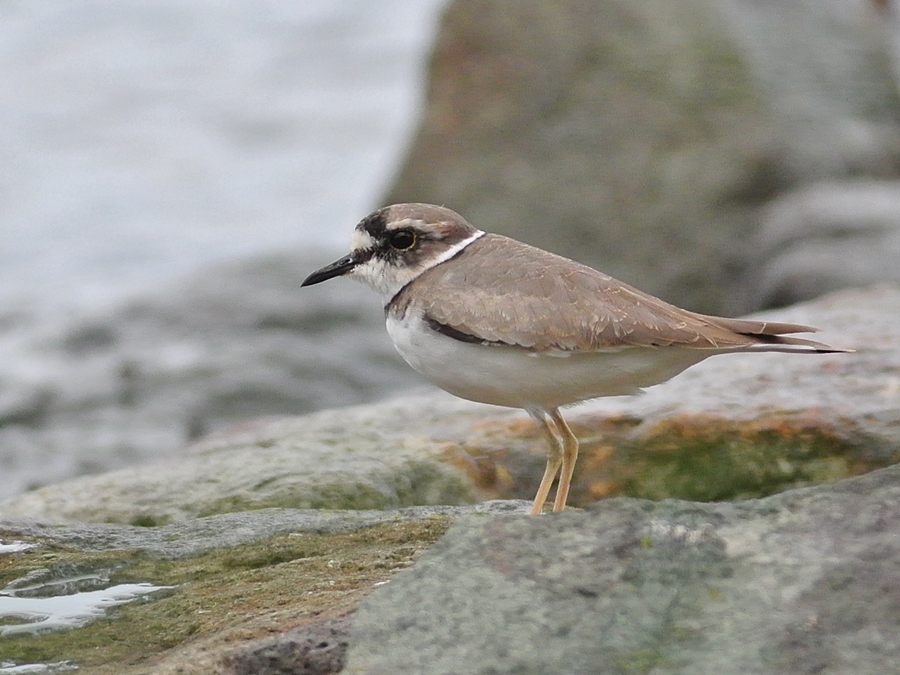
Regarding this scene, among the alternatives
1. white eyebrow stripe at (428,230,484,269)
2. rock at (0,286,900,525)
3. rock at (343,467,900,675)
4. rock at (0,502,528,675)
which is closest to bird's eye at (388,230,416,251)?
white eyebrow stripe at (428,230,484,269)

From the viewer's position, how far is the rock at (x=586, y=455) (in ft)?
21.4

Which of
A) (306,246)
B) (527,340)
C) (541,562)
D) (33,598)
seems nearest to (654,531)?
(541,562)

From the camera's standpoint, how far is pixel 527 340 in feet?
16.9

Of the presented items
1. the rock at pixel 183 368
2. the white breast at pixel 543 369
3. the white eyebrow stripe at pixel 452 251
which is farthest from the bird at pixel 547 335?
the rock at pixel 183 368

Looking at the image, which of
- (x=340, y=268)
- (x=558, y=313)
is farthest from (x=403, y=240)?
(x=558, y=313)

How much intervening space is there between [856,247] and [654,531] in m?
8.48

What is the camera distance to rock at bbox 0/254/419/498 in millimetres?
12070

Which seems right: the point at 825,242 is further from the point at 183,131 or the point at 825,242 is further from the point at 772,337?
the point at 183,131

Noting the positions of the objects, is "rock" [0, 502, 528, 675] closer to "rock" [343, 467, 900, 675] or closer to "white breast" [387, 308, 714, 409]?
"rock" [343, 467, 900, 675]

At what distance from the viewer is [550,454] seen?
5738 millimetres

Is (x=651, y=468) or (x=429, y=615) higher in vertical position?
(x=429, y=615)

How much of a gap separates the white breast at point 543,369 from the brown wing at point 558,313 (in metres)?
0.05

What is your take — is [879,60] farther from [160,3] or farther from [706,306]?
[160,3]

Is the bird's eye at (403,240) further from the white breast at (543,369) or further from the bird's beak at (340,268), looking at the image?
the white breast at (543,369)
